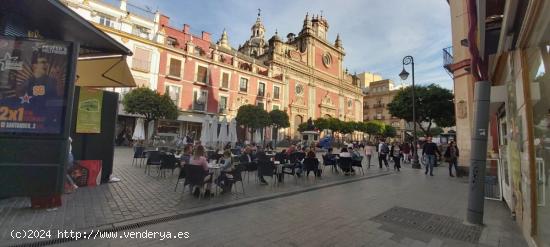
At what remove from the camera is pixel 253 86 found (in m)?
34.3

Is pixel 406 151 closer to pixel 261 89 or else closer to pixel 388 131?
pixel 261 89

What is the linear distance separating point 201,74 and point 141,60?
651 centimetres

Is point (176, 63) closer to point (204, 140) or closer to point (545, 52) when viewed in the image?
point (204, 140)

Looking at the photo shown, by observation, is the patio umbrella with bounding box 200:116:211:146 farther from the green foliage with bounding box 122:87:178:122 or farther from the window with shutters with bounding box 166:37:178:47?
the window with shutters with bounding box 166:37:178:47

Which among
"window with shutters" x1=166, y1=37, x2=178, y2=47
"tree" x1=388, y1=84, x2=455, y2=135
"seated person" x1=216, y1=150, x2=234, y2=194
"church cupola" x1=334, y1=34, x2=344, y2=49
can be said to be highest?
"church cupola" x1=334, y1=34, x2=344, y2=49

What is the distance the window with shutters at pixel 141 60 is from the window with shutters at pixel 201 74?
5.21 m

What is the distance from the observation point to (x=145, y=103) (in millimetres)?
21172

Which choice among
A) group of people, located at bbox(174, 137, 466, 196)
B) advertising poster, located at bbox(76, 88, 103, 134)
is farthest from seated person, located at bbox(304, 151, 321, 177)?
advertising poster, located at bbox(76, 88, 103, 134)

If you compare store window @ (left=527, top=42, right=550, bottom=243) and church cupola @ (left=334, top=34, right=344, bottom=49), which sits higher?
church cupola @ (left=334, top=34, right=344, bottom=49)

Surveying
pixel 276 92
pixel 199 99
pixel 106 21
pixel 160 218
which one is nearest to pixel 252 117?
pixel 199 99

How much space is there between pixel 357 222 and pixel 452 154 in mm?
8582

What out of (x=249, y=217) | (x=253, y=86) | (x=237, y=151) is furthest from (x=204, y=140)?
(x=253, y=86)

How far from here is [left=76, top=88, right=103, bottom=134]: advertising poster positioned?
6988mm

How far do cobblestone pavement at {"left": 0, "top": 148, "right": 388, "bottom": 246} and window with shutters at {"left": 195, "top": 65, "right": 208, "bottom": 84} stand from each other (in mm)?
22466
